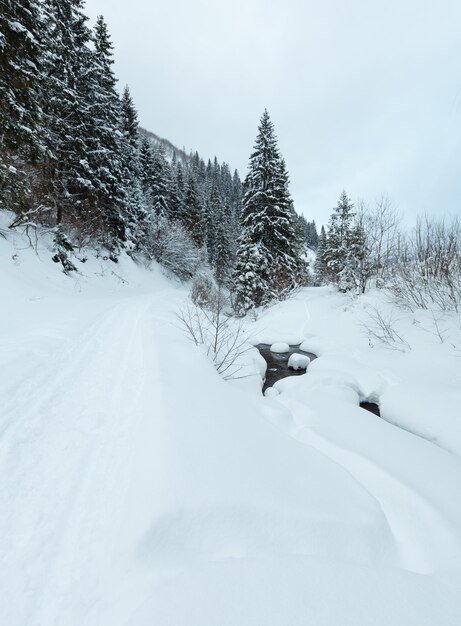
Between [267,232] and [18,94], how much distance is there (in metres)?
13.1

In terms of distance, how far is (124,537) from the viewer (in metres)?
1.64

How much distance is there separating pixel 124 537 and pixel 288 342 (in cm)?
1010

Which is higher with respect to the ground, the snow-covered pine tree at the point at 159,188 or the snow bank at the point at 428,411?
the snow-covered pine tree at the point at 159,188

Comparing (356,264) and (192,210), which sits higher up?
(192,210)

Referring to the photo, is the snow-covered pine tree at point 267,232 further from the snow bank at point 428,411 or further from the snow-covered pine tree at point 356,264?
the snow bank at point 428,411

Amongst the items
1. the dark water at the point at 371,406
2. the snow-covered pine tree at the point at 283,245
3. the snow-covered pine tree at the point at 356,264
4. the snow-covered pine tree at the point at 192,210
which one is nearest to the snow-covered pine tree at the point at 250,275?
the snow-covered pine tree at the point at 283,245

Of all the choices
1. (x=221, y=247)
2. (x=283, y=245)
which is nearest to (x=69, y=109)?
(x=283, y=245)

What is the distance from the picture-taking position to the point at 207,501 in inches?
71.4

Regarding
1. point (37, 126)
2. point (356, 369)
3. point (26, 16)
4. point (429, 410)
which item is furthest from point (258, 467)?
point (26, 16)

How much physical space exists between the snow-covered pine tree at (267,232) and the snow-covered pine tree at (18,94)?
38.0 ft

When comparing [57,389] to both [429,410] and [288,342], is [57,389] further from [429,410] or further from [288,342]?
[288,342]

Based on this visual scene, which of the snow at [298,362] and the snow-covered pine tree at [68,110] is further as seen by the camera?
the snow-covered pine tree at [68,110]

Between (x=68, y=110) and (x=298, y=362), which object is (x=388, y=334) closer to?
(x=298, y=362)

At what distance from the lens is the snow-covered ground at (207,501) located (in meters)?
1.36
